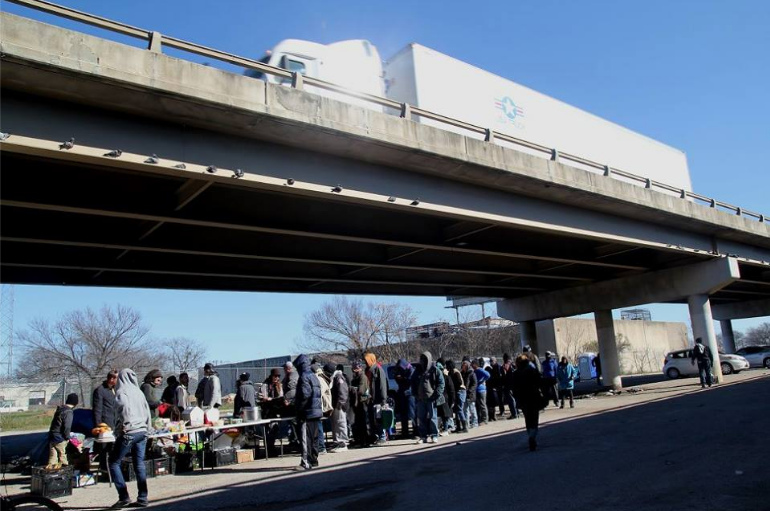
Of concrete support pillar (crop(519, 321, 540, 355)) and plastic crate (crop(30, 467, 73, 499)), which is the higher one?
concrete support pillar (crop(519, 321, 540, 355))

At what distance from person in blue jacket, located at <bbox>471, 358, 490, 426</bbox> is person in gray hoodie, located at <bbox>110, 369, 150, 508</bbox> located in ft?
31.4

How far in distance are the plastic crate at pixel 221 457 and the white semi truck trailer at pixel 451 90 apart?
7.56m

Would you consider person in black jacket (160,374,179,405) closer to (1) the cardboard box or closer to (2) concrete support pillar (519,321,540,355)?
(1) the cardboard box

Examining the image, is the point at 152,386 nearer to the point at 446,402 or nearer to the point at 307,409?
the point at 307,409

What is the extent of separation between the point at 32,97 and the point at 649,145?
20954 mm

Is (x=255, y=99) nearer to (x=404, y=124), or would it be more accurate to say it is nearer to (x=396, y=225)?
(x=404, y=124)

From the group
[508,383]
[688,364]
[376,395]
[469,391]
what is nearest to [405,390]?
[376,395]

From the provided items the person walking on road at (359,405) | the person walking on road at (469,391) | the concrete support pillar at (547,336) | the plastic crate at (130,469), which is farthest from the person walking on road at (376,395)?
the concrete support pillar at (547,336)

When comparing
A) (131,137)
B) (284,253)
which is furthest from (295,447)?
(131,137)

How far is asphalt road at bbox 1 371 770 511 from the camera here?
616 cm

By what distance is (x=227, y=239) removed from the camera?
1488 cm

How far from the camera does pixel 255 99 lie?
31.8 ft

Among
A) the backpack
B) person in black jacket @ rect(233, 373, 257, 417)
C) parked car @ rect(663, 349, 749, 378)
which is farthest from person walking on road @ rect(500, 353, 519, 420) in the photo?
parked car @ rect(663, 349, 749, 378)

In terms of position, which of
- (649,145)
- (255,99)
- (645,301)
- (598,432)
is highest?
(649,145)
